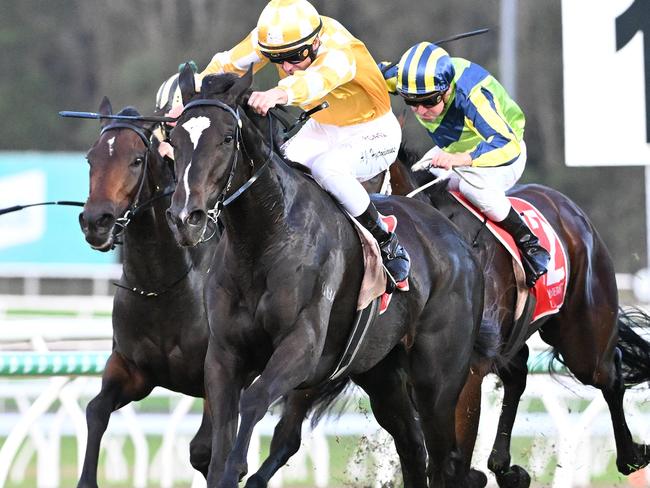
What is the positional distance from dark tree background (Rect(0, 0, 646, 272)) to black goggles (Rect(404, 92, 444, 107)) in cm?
2083

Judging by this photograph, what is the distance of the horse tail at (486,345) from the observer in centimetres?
568

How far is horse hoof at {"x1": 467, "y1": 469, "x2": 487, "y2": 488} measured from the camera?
555cm

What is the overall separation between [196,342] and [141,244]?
0.44 metres

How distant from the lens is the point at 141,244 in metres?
5.48

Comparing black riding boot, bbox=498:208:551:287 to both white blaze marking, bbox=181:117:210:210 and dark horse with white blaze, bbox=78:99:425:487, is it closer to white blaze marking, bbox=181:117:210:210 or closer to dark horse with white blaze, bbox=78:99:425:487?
dark horse with white blaze, bbox=78:99:425:487

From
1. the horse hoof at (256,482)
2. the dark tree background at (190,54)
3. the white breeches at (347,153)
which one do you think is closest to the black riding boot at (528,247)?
the white breeches at (347,153)

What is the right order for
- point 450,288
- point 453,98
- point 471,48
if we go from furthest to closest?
point 471,48, point 453,98, point 450,288

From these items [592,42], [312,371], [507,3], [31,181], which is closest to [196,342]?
[312,371]

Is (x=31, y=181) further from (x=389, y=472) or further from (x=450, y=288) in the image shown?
(x=450, y=288)

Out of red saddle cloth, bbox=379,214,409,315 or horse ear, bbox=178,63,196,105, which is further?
red saddle cloth, bbox=379,214,409,315

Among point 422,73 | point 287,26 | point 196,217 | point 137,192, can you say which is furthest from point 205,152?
point 422,73

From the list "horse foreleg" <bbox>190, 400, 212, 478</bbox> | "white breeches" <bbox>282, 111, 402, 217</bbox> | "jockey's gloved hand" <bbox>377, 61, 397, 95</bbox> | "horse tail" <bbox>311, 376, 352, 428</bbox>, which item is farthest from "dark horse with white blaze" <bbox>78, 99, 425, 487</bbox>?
"jockey's gloved hand" <bbox>377, 61, 397, 95</bbox>

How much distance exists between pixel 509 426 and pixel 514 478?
275 mm

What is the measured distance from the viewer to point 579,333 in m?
6.55
